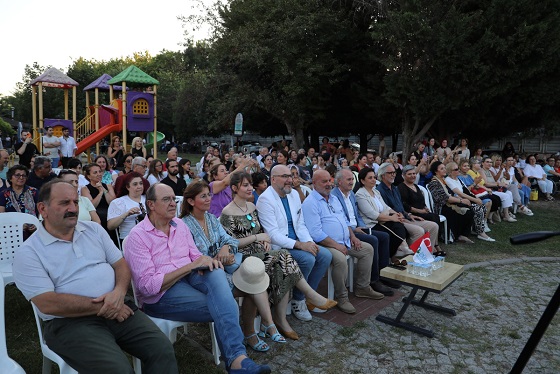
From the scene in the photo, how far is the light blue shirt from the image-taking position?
15.1ft

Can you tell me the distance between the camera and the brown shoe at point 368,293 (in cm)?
462

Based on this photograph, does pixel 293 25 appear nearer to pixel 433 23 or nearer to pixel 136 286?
pixel 433 23

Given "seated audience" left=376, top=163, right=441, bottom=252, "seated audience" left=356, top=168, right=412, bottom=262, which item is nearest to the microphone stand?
"seated audience" left=356, top=168, right=412, bottom=262

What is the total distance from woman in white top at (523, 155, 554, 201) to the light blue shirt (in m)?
10.8

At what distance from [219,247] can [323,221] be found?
4.91 feet

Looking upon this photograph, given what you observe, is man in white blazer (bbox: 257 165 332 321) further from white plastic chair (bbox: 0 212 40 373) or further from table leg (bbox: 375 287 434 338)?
white plastic chair (bbox: 0 212 40 373)

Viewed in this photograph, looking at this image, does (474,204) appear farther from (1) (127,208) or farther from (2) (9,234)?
(2) (9,234)

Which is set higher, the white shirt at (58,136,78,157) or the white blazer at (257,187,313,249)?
the white shirt at (58,136,78,157)

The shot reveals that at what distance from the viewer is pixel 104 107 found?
55.7ft

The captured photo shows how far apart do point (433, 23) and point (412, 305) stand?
12.2m

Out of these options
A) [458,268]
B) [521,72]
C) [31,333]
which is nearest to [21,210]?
[31,333]

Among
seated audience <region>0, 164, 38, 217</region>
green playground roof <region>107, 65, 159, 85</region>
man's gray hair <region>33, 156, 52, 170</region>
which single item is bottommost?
seated audience <region>0, 164, 38, 217</region>

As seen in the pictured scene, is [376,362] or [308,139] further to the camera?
[308,139]

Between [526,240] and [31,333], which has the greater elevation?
[526,240]
